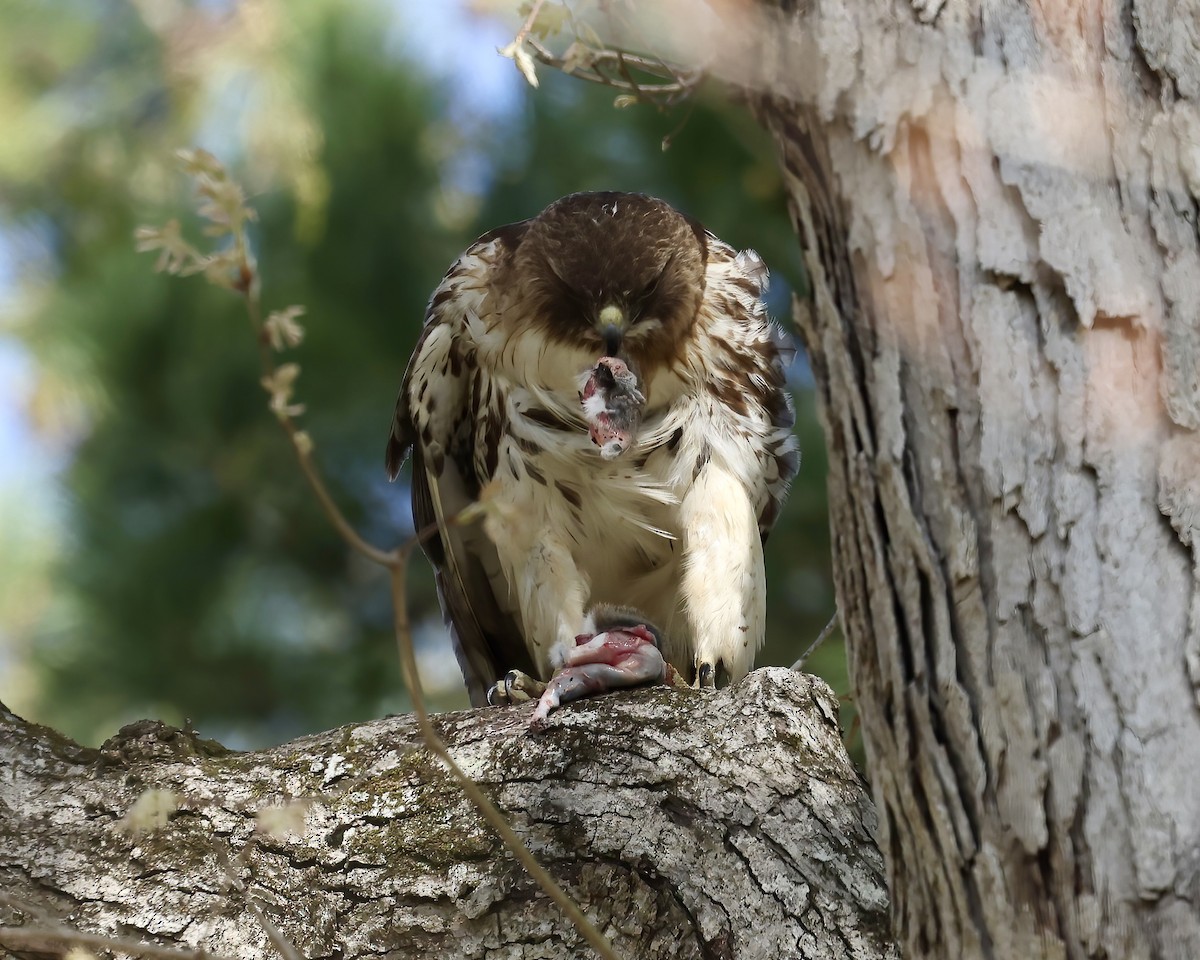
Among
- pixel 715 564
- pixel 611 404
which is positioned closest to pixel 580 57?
pixel 611 404

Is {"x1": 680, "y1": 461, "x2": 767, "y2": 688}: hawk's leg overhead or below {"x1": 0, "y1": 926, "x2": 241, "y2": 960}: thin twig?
overhead

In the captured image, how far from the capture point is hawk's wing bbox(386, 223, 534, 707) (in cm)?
409

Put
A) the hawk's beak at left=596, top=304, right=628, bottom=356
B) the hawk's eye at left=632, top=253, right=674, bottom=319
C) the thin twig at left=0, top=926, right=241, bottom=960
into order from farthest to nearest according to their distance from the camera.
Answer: the hawk's eye at left=632, top=253, right=674, bottom=319, the hawk's beak at left=596, top=304, right=628, bottom=356, the thin twig at left=0, top=926, right=241, bottom=960

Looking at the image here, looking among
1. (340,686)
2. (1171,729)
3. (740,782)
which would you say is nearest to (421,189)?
(340,686)

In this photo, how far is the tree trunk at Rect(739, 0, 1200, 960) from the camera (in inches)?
57.5

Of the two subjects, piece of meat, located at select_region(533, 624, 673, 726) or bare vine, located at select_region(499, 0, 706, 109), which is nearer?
bare vine, located at select_region(499, 0, 706, 109)

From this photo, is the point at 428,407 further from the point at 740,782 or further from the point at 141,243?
the point at 141,243

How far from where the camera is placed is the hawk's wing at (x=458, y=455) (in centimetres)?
409

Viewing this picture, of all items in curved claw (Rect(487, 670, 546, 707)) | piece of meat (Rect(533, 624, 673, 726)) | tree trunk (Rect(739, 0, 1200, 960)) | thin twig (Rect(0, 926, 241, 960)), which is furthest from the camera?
curved claw (Rect(487, 670, 546, 707))

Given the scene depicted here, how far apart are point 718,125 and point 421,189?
1565 mm

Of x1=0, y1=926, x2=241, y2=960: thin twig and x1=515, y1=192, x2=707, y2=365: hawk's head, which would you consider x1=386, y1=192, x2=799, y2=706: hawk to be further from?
x1=0, y1=926, x2=241, y2=960: thin twig

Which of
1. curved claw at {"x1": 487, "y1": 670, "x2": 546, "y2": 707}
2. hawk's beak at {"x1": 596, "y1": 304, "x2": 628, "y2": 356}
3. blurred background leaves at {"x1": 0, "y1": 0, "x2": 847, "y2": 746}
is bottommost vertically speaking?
curved claw at {"x1": 487, "y1": 670, "x2": 546, "y2": 707}

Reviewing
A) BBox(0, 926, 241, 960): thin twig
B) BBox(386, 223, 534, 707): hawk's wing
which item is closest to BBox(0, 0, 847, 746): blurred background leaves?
BBox(386, 223, 534, 707): hawk's wing

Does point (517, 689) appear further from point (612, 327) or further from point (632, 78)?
point (632, 78)
